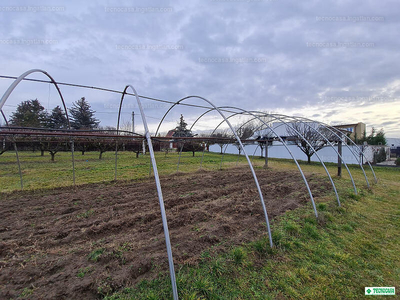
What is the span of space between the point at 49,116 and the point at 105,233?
31393 millimetres

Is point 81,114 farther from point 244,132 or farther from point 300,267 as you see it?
point 300,267

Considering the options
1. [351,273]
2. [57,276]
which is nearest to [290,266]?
[351,273]

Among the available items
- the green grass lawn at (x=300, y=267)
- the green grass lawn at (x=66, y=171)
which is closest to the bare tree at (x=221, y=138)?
the green grass lawn at (x=66, y=171)

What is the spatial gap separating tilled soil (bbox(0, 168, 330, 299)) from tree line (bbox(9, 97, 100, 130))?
19.3m

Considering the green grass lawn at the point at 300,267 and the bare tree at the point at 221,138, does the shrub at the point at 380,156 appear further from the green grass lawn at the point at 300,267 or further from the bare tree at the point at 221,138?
the green grass lawn at the point at 300,267

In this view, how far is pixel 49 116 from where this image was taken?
26422 millimetres

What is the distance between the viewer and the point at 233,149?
3300 centimetres

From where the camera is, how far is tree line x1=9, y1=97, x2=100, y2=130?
80.4 feet

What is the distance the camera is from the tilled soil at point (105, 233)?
239 cm

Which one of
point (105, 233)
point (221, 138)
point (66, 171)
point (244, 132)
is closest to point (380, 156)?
point (244, 132)

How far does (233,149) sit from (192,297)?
31.7 m

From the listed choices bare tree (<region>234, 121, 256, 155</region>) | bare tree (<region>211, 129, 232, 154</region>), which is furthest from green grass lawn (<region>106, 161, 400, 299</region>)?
bare tree (<region>234, 121, 256, 155</region>)

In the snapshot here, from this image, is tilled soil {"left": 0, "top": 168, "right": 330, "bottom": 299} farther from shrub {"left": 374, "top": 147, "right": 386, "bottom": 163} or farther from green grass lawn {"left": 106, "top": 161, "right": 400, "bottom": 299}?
shrub {"left": 374, "top": 147, "right": 386, "bottom": 163}

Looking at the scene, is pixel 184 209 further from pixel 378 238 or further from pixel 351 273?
pixel 378 238
